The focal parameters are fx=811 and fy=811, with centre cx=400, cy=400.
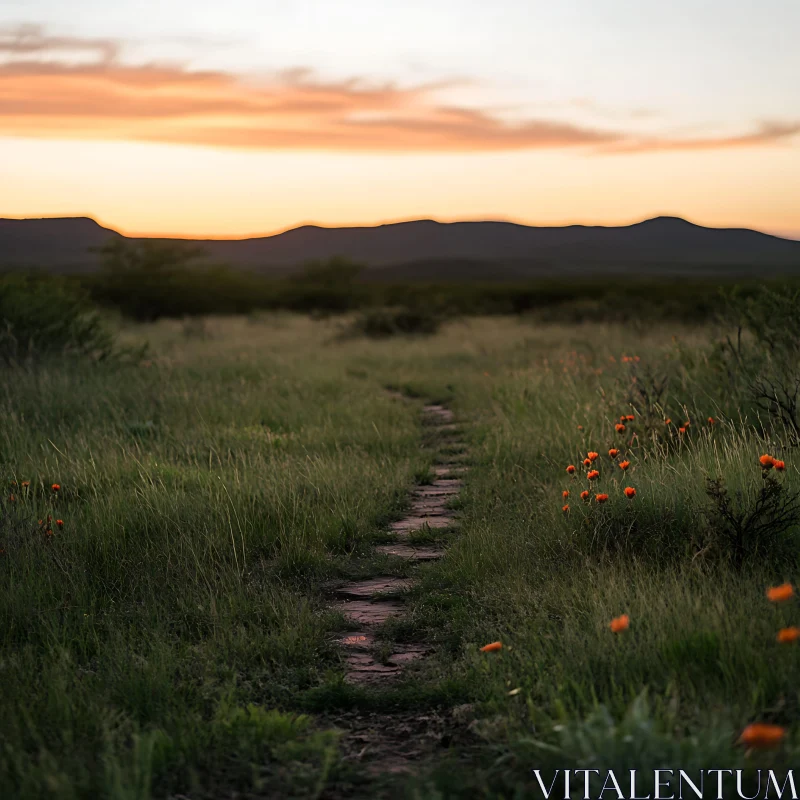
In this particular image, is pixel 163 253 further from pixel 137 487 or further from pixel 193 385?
pixel 137 487

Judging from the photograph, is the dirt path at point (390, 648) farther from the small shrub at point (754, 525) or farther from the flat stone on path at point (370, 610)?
the small shrub at point (754, 525)

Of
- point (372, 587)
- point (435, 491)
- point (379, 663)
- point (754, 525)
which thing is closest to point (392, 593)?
point (372, 587)

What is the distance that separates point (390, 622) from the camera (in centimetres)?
392

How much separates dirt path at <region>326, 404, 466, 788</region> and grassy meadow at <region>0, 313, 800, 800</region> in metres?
0.07

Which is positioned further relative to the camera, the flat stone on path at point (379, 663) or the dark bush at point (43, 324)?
the dark bush at point (43, 324)

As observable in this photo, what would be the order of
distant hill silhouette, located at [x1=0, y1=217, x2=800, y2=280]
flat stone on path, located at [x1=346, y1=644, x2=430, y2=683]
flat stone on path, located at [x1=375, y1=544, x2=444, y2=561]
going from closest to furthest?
flat stone on path, located at [x1=346, y1=644, x2=430, y2=683] → flat stone on path, located at [x1=375, y1=544, x2=444, y2=561] → distant hill silhouette, located at [x1=0, y1=217, x2=800, y2=280]

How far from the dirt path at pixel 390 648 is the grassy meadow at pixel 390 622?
74 millimetres

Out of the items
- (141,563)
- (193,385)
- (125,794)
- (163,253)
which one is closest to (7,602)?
(141,563)

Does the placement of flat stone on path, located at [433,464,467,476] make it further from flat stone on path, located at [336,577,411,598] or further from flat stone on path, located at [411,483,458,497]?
flat stone on path, located at [336,577,411,598]

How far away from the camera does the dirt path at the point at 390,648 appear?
2.81m

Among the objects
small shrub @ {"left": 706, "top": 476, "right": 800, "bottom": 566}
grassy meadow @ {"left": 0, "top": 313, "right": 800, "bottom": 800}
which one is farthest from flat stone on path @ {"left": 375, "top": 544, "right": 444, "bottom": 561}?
small shrub @ {"left": 706, "top": 476, "right": 800, "bottom": 566}

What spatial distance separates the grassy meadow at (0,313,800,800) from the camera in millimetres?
2539

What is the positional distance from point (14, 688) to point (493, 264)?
120 meters

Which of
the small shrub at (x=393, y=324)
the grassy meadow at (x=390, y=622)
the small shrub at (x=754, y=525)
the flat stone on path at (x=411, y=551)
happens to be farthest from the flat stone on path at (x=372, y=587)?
the small shrub at (x=393, y=324)
